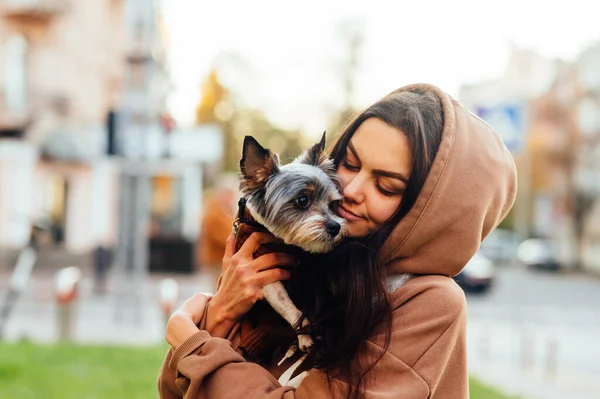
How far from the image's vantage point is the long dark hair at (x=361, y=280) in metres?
2.18

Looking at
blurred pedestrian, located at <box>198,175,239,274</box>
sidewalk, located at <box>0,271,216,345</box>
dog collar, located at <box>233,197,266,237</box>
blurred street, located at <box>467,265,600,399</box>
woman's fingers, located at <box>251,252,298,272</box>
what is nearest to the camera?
woman's fingers, located at <box>251,252,298,272</box>

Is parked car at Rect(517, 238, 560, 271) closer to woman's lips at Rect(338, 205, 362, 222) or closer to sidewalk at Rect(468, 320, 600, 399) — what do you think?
sidewalk at Rect(468, 320, 600, 399)

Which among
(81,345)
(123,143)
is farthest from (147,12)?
(81,345)

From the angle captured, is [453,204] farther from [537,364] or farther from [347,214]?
[537,364]

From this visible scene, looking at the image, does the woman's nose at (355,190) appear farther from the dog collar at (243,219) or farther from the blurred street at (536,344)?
the blurred street at (536,344)

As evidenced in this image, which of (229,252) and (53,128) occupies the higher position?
(229,252)

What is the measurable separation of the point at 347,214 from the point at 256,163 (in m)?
0.38

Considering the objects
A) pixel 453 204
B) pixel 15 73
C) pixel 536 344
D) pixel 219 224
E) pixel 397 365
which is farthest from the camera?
pixel 15 73

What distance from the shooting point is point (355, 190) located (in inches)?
97.6

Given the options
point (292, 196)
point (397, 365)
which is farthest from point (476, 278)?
point (397, 365)

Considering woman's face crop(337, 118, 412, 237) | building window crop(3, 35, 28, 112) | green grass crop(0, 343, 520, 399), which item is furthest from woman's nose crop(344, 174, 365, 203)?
building window crop(3, 35, 28, 112)

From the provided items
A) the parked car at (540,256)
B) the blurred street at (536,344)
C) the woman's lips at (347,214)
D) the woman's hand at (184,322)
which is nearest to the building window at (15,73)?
the blurred street at (536,344)

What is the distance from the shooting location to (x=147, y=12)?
→ 631 inches

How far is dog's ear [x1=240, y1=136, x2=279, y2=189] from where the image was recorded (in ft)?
8.55
